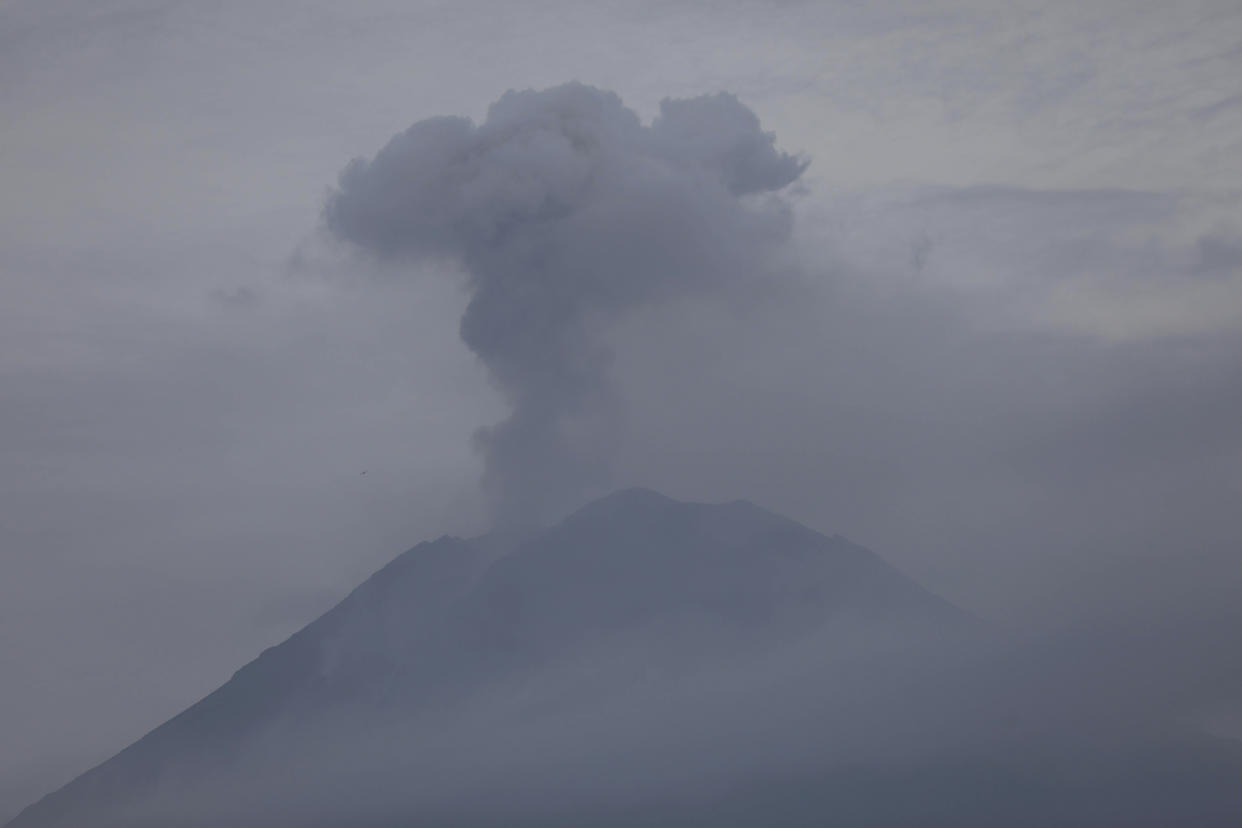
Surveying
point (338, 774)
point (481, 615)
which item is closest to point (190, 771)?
point (338, 774)

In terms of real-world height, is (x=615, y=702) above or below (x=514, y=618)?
below

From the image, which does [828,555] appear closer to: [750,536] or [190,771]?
[750,536]

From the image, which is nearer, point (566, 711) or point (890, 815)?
point (890, 815)

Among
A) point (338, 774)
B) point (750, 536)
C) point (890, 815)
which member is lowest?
point (890, 815)

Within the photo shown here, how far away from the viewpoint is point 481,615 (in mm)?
139875

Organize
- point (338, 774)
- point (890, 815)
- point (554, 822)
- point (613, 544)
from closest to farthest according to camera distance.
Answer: point (890, 815)
point (554, 822)
point (338, 774)
point (613, 544)

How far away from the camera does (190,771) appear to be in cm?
13862

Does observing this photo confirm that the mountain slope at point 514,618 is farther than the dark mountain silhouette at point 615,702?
Yes

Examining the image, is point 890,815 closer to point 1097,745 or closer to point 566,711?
point 1097,745

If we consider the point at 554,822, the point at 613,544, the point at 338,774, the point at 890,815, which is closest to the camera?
the point at 890,815

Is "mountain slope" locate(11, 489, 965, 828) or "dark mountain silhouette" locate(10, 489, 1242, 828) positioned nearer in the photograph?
"dark mountain silhouette" locate(10, 489, 1242, 828)

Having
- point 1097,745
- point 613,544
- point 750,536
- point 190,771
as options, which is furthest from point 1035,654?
point 190,771

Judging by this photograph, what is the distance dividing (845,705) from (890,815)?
24.2m

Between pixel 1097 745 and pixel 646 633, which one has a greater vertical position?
pixel 646 633
